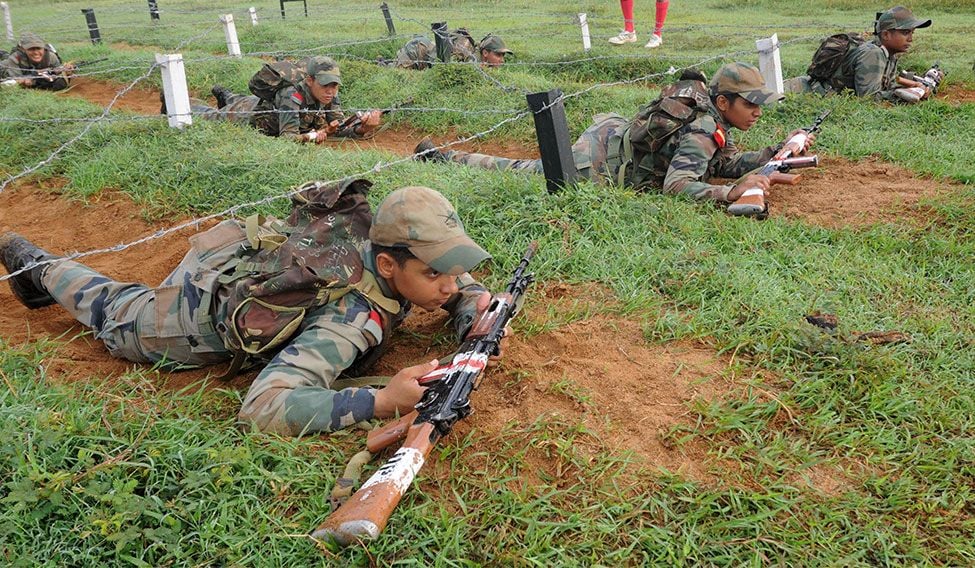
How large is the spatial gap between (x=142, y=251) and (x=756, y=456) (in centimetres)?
409

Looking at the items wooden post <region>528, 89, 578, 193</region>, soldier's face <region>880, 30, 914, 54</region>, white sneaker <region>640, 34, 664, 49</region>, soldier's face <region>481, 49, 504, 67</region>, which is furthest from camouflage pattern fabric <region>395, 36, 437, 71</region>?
wooden post <region>528, 89, 578, 193</region>

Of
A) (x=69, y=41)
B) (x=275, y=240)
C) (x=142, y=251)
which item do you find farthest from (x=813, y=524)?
(x=69, y=41)

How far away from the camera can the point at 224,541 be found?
2318 millimetres

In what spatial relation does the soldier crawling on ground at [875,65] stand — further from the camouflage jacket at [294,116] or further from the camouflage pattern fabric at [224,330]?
the camouflage pattern fabric at [224,330]

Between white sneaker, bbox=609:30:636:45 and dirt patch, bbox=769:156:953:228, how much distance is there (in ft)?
23.4

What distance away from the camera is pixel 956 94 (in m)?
8.78

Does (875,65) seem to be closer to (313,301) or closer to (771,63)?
(771,63)

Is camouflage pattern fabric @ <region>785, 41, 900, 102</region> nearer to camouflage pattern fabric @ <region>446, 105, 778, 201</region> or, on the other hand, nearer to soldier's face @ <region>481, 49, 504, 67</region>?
camouflage pattern fabric @ <region>446, 105, 778, 201</region>

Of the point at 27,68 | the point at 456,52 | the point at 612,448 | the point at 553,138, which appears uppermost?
the point at 27,68

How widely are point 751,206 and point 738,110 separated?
104cm

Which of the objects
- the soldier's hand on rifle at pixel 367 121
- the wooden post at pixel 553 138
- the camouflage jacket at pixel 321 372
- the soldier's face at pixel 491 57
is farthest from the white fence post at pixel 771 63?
the camouflage jacket at pixel 321 372

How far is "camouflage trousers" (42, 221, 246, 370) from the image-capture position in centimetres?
332

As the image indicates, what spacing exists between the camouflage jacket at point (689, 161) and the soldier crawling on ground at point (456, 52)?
511 cm

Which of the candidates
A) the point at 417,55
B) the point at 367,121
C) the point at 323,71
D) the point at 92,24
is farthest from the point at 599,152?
the point at 92,24
